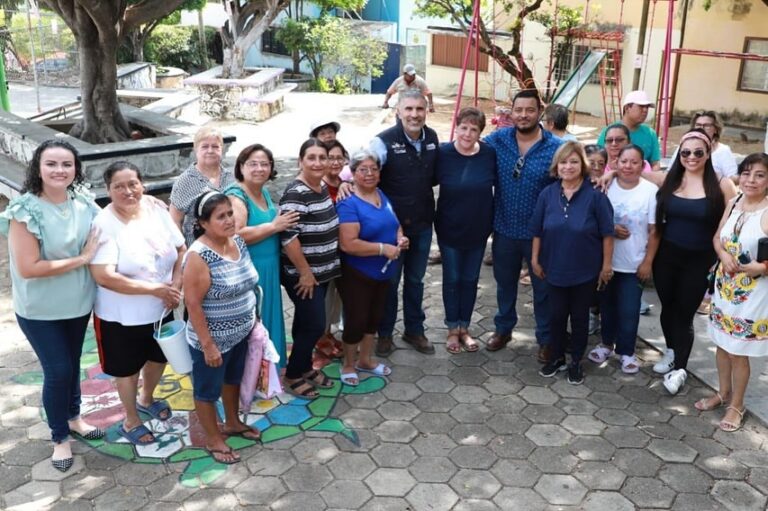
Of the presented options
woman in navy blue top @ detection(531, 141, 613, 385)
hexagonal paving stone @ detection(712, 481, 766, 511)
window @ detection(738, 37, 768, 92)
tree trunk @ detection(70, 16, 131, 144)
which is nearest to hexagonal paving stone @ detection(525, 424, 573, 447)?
woman in navy blue top @ detection(531, 141, 613, 385)

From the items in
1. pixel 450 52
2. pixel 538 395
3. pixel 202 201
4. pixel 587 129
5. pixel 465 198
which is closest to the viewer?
pixel 202 201

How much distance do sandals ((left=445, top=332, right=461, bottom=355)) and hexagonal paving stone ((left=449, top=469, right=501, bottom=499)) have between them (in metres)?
1.42

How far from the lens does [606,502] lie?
11.9 ft

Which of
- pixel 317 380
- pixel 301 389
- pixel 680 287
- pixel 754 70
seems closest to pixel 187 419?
pixel 301 389

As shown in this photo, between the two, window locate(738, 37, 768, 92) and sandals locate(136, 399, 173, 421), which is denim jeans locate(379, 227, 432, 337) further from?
window locate(738, 37, 768, 92)

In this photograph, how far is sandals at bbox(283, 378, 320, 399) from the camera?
179 inches

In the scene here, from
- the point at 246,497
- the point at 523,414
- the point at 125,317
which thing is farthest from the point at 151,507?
the point at 523,414

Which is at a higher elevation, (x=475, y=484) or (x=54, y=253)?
(x=54, y=253)

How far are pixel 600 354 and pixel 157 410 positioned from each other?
10.1 feet

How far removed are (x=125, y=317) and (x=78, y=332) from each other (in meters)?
0.30

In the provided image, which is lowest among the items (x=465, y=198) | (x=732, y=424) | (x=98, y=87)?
(x=732, y=424)

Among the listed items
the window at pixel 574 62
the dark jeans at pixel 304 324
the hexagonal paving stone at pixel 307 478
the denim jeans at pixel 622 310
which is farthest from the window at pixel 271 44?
the hexagonal paving stone at pixel 307 478

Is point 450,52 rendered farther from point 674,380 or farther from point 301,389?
point 301,389

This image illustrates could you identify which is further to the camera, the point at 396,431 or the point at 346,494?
the point at 396,431
